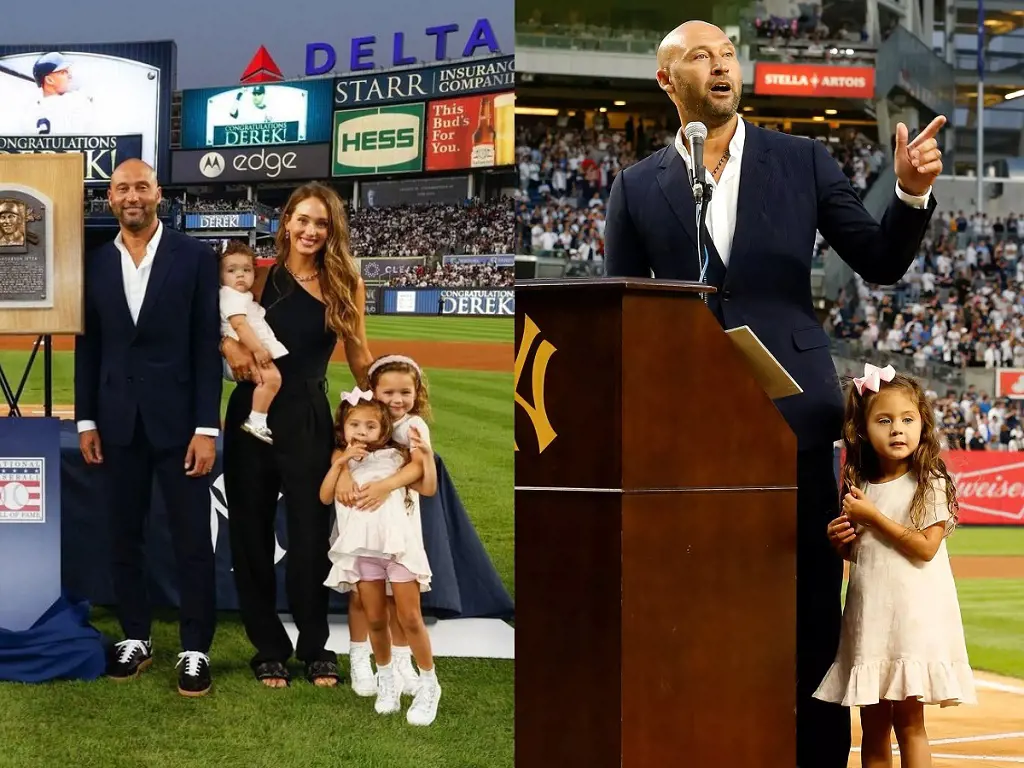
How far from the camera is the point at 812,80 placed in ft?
70.3

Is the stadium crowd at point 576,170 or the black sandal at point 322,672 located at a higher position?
the stadium crowd at point 576,170

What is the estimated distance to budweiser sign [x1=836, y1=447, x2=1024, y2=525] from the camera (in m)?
12.4

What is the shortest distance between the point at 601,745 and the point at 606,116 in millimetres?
20306

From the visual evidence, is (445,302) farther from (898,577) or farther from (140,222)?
(898,577)

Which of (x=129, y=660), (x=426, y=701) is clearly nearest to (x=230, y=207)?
(x=129, y=660)

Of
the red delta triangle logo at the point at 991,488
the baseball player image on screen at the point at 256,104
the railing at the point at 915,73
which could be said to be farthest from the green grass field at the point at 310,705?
the railing at the point at 915,73

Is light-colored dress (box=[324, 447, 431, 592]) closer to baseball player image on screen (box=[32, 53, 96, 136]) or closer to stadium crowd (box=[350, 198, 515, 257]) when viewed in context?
stadium crowd (box=[350, 198, 515, 257])

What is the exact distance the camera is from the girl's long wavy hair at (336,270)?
9.12ft

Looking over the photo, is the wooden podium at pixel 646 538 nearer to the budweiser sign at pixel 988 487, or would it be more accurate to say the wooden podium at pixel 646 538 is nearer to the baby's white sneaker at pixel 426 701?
the baby's white sneaker at pixel 426 701

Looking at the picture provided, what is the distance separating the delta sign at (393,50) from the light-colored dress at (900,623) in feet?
4.68

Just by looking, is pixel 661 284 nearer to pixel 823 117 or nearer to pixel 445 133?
pixel 445 133

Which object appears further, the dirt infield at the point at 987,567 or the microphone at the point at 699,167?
the dirt infield at the point at 987,567

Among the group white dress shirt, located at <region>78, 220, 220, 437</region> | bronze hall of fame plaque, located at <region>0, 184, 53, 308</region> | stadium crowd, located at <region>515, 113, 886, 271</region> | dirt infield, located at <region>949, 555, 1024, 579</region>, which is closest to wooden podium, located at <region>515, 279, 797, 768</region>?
white dress shirt, located at <region>78, 220, 220, 437</region>

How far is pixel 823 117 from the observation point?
2252 cm
